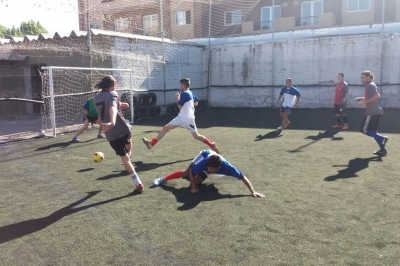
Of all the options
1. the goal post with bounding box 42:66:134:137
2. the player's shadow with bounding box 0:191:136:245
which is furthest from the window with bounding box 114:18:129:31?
the player's shadow with bounding box 0:191:136:245

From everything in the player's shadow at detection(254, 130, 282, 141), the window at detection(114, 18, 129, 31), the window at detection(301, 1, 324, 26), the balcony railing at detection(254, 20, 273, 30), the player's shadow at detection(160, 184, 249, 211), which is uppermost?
the window at detection(301, 1, 324, 26)

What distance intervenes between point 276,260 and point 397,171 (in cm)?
402

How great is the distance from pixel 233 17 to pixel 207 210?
24.5 meters

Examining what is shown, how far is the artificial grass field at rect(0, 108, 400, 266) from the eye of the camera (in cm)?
370

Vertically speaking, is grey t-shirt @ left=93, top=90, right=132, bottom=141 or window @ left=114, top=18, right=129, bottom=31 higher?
window @ left=114, top=18, right=129, bottom=31

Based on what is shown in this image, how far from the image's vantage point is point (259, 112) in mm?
16703

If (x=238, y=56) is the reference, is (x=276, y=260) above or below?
below

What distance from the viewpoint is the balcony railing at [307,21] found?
29.1 m

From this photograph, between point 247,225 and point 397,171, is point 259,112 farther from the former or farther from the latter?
point 247,225

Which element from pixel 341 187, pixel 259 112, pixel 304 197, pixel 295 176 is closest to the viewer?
pixel 304 197

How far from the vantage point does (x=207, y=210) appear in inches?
192

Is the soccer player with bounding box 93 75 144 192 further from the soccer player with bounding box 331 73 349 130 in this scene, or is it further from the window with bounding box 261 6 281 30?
the window with bounding box 261 6 281 30

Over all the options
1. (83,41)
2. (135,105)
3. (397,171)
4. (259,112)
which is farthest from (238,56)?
(397,171)

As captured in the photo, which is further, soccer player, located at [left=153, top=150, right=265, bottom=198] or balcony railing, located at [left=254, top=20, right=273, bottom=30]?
balcony railing, located at [left=254, top=20, right=273, bottom=30]
